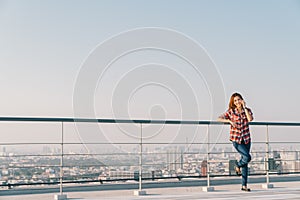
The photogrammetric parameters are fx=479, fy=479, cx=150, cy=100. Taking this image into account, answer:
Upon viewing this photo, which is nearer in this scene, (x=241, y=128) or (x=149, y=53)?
(x=241, y=128)

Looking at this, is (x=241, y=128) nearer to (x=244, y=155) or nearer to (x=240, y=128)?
(x=240, y=128)

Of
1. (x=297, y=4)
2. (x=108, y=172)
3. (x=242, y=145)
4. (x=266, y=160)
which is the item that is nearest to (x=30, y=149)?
(x=108, y=172)

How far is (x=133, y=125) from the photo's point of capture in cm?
450

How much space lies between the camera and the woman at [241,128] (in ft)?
13.5

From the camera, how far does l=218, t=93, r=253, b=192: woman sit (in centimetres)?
412

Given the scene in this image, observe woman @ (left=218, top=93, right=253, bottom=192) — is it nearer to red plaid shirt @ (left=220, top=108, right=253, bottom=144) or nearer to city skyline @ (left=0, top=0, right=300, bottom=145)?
red plaid shirt @ (left=220, top=108, right=253, bottom=144)

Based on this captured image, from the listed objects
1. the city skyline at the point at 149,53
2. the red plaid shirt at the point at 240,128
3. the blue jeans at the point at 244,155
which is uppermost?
the city skyline at the point at 149,53

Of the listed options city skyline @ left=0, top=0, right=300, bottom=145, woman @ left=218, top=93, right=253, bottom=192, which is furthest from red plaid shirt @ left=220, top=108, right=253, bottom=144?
city skyline @ left=0, top=0, right=300, bottom=145

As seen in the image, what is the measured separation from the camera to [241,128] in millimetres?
4129

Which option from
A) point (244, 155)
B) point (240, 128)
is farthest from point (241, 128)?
point (244, 155)

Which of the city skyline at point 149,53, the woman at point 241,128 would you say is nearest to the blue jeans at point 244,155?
the woman at point 241,128

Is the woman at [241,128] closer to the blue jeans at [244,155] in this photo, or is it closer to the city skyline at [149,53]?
the blue jeans at [244,155]

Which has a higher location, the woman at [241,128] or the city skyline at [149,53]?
the city skyline at [149,53]

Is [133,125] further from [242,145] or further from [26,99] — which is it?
[26,99]
